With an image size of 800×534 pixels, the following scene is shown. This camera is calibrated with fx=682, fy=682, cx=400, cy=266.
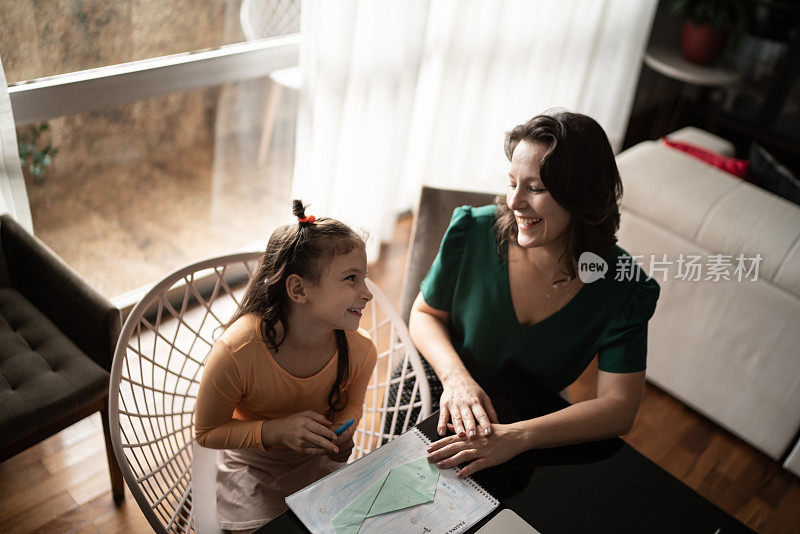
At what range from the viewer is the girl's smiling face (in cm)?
123

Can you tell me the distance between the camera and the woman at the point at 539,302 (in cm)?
125

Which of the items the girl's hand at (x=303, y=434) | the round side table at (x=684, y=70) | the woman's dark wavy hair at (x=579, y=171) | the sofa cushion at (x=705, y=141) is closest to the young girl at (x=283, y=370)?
the girl's hand at (x=303, y=434)

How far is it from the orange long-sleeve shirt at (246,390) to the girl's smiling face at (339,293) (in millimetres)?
126

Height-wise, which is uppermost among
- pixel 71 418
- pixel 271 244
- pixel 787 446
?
pixel 271 244

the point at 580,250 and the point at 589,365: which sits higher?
the point at 580,250

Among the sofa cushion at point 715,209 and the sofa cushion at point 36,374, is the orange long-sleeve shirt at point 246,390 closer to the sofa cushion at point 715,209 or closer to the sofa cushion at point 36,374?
the sofa cushion at point 36,374

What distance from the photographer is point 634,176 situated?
2264 millimetres

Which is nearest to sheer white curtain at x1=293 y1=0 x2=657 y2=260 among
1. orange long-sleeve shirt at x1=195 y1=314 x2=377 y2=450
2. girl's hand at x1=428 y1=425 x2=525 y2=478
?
orange long-sleeve shirt at x1=195 y1=314 x2=377 y2=450

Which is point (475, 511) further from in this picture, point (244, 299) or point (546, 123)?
point (546, 123)

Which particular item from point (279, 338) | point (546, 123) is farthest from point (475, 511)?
point (546, 123)

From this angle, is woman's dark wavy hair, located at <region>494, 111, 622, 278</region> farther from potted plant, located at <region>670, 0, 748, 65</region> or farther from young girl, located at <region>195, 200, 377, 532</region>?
potted plant, located at <region>670, 0, 748, 65</region>

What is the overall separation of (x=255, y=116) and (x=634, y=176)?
1405 millimetres

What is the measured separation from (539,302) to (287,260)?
0.56m

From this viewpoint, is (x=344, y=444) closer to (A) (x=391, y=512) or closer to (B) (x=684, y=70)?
(A) (x=391, y=512)
